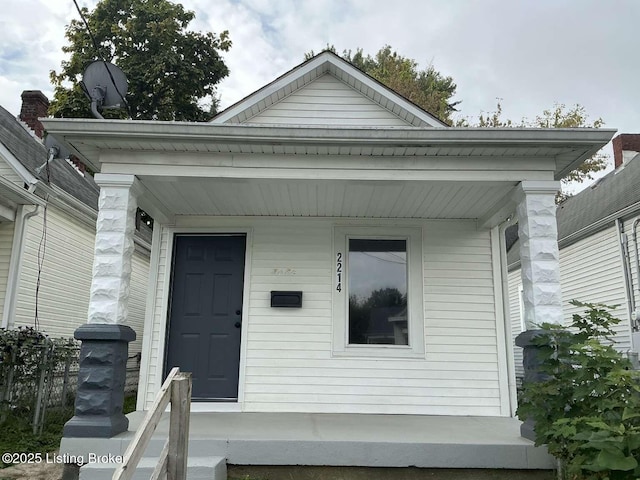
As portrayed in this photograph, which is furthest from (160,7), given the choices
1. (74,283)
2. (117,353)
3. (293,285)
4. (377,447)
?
(377,447)

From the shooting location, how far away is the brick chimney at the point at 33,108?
Answer: 1062 centimetres

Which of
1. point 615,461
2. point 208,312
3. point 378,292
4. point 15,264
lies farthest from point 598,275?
point 15,264

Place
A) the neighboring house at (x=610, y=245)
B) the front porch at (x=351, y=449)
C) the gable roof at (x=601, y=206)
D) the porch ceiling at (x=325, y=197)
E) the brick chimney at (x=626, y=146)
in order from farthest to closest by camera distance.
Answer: the brick chimney at (x=626, y=146) → the gable roof at (x=601, y=206) → the neighboring house at (x=610, y=245) → the porch ceiling at (x=325, y=197) → the front porch at (x=351, y=449)

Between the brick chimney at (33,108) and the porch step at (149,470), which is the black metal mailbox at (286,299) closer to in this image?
the porch step at (149,470)

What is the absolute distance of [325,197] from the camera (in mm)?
5027

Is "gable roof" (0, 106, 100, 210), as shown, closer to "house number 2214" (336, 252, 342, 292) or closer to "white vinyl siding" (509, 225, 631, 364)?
"house number 2214" (336, 252, 342, 292)

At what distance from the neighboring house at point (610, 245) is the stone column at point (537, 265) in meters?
3.99

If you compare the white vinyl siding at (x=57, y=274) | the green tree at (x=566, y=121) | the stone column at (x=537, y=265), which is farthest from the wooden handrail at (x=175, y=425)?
the green tree at (x=566, y=121)

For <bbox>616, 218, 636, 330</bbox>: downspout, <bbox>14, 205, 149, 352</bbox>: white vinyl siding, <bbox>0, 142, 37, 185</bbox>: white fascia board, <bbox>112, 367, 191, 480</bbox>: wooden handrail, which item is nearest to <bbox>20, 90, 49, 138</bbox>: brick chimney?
<bbox>14, 205, 149, 352</bbox>: white vinyl siding

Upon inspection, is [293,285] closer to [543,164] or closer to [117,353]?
[117,353]

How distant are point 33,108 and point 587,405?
1163 cm

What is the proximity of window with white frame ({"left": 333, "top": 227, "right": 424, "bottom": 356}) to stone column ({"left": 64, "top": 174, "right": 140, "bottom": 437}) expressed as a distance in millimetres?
2336

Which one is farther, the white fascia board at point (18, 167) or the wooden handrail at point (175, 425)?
the white fascia board at point (18, 167)

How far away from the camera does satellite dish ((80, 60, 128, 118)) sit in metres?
5.57
